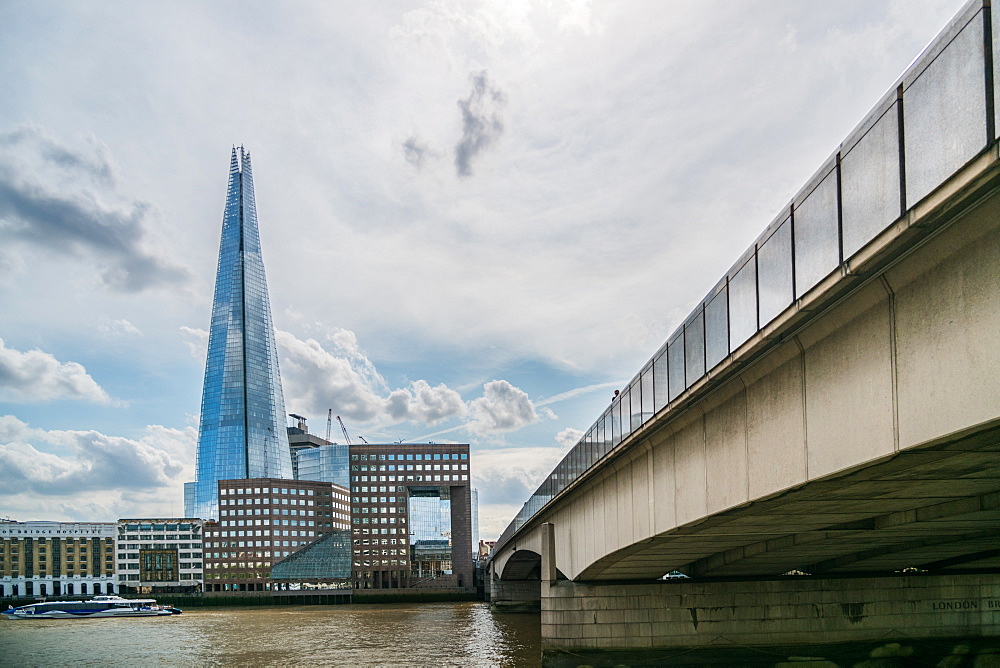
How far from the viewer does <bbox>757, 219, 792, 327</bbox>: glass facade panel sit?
40.4 feet

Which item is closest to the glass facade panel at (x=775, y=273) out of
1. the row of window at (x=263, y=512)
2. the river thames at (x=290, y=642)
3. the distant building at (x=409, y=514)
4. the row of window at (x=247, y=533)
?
the river thames at (x=290, y=642)

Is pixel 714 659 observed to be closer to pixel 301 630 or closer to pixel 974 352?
pixel 974 352

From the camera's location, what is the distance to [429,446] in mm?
159125

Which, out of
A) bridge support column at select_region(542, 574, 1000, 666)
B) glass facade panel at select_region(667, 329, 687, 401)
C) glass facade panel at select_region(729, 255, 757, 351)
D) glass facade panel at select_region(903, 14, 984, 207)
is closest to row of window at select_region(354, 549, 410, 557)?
bridge support column at select_region(542, 574, 1000, 666)

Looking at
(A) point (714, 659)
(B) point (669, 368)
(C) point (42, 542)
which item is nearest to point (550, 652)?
(A) point (714, 659)

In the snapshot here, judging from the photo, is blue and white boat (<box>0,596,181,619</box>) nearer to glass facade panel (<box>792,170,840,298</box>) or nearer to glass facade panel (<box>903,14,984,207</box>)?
glass facade panel (<box>792,170,840,298</box>)

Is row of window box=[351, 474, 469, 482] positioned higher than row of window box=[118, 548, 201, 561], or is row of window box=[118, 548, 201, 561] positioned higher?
row of window box=[351, 474, 469, 482]

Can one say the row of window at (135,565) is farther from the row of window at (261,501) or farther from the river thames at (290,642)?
the river thames at (290,642)

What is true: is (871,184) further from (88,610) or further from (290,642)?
(88,610)

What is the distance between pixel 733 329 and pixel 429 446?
147m

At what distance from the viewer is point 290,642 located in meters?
51.9

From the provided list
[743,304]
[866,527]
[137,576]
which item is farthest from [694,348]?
[137,576]

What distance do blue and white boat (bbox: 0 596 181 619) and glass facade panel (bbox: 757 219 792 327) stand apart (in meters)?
94.4

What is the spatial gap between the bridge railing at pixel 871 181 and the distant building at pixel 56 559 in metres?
156
